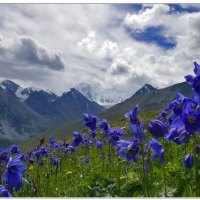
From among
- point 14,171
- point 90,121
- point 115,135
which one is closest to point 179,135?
point 14,171

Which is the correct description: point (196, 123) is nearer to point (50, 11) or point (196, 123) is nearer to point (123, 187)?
point (123, 187)

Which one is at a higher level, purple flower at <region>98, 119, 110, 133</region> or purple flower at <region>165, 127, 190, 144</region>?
purple flower at <region>98, 119, 110, 133</region>

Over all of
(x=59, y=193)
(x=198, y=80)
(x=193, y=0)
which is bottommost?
(x=59, y=193)

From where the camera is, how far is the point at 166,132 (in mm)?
4332

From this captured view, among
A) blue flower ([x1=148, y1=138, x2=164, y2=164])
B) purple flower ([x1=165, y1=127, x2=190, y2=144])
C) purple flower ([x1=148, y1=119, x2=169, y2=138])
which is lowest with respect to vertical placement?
blue flower ([x1=148, y1=138, x2=164, y2=164])

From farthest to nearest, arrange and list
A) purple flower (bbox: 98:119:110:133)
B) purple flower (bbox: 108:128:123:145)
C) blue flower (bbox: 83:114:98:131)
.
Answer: purple flower (bbox: 98:119:110:133) < blue flower (bbox: 83:114:98:131) < purple flower (bbox: 108:128:123:145)

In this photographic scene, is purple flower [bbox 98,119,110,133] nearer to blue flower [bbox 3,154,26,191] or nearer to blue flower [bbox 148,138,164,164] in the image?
blue flower [bbox 148,138,164,164]

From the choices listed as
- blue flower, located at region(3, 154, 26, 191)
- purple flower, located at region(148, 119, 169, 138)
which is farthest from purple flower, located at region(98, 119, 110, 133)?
blue flower, located at region(3, 154, 26, 191)

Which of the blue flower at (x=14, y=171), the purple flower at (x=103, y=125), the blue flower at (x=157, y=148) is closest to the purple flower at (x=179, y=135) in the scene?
the blue flower at (x=157, y=148)

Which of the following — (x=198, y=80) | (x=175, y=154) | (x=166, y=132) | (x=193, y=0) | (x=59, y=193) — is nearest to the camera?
(x=198, y=80)

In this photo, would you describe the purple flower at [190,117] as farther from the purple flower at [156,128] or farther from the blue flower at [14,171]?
the blue flower at [14,171]

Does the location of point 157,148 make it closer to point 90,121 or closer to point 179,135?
point 179,135

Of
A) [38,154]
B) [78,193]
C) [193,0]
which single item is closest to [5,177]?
[78,193]

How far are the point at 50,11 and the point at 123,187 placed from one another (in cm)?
281
